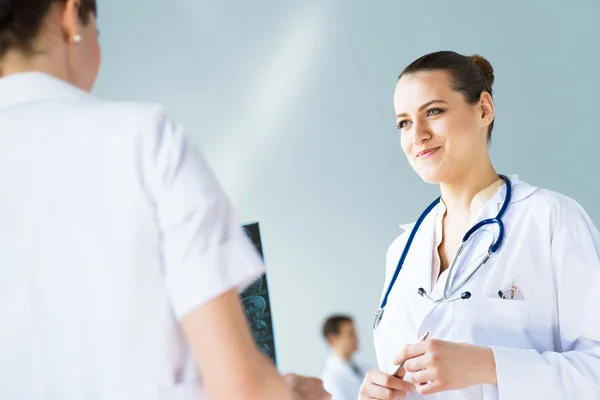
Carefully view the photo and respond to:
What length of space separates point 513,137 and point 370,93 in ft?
2.77

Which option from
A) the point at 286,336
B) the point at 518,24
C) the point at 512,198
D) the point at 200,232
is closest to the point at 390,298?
the point at 512,198

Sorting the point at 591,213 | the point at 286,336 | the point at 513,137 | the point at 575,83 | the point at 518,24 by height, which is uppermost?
the point at 518,24

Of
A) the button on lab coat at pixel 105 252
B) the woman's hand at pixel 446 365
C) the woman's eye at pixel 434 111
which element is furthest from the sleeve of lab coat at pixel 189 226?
the woman's eye at pixel 434 111

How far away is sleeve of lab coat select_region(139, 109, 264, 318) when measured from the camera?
0.66 m

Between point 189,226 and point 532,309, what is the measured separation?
93 cm

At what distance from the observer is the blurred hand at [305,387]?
0.73m

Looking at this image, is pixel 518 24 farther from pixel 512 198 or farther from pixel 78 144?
pixel 78 144

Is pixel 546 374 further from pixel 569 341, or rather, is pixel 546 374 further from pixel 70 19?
pixel 70 19

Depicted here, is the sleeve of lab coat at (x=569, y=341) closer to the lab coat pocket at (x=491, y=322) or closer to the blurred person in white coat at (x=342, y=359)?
the lab coat pocket at (x=491, y=322)

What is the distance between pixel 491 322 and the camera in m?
1.42

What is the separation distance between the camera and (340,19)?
394 centimetres

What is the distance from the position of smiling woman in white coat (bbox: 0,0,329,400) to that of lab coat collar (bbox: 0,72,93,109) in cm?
3

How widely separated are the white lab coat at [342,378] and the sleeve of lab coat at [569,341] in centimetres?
248

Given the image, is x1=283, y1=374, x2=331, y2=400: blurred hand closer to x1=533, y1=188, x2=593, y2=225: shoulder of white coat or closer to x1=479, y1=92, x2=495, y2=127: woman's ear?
x1=533, y1=188, x2=593, y2=225: shoulder of white coat
